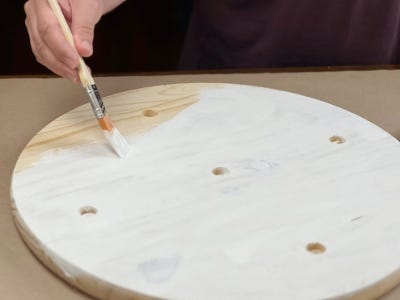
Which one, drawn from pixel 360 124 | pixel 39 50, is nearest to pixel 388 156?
pixel 360 124

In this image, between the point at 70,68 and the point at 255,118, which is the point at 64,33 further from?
the point at 255,118

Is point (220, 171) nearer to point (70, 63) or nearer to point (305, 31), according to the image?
point (70, 63)

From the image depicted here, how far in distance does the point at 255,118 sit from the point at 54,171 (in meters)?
0.21

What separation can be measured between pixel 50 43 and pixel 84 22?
0.05 meters

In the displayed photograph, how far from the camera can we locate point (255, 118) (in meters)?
0.68

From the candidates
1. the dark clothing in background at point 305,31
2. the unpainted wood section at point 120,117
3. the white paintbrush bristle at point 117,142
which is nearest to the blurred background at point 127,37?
the dark clothing in background at point 305,31

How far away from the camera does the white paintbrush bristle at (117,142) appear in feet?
2.02

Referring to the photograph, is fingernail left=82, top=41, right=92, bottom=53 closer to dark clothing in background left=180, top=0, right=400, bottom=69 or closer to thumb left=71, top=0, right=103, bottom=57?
thumb left=71, top=0, right=103, bottom=57

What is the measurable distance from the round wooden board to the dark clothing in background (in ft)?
0.52

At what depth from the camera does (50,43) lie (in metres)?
0.62

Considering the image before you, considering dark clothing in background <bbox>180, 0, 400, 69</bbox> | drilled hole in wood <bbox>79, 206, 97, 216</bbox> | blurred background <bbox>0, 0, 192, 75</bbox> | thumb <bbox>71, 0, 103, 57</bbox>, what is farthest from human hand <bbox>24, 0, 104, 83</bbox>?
blurred background <bbox>0, 0, 192, 75</bbox>

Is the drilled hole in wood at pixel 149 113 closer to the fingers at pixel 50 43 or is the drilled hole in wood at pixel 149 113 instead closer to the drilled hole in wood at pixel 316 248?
the fingers at pixel 50 43

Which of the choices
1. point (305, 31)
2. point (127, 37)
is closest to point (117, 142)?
point (305, 31)

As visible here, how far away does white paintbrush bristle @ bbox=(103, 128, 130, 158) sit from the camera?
62 cm
